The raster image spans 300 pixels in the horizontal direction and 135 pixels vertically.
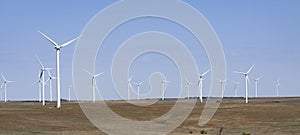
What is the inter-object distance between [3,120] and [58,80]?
2233cm

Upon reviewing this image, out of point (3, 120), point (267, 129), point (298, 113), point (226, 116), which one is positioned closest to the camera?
point (267, 129)

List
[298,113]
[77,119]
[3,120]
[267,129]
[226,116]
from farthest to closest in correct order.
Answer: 1. [298,113]
2. [226,116]
3. [77,119]
4. [3,120]
5. [267,129]

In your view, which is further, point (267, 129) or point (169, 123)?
point (169, 123)

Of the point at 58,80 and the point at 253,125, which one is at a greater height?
the point at 58,80

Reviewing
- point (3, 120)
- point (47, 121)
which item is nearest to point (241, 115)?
point (47, 121)

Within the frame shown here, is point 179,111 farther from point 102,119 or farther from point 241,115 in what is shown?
point 102,119

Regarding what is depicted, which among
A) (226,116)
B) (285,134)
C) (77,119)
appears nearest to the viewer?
(285,134)

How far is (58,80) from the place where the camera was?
93250 millimetres

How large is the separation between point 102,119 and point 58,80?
69.0 feet

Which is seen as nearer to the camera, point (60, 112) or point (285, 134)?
point (285, 134)

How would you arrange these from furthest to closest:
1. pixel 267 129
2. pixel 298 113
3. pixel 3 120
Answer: pixel 298 113 → pixel 3 120 → pixel 267 129

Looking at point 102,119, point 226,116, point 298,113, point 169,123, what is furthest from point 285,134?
point 298,113

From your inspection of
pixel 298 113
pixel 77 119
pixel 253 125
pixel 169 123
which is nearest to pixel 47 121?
pixel 77 119

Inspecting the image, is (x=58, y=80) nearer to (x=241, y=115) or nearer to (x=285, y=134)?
(x=241, y=115)
